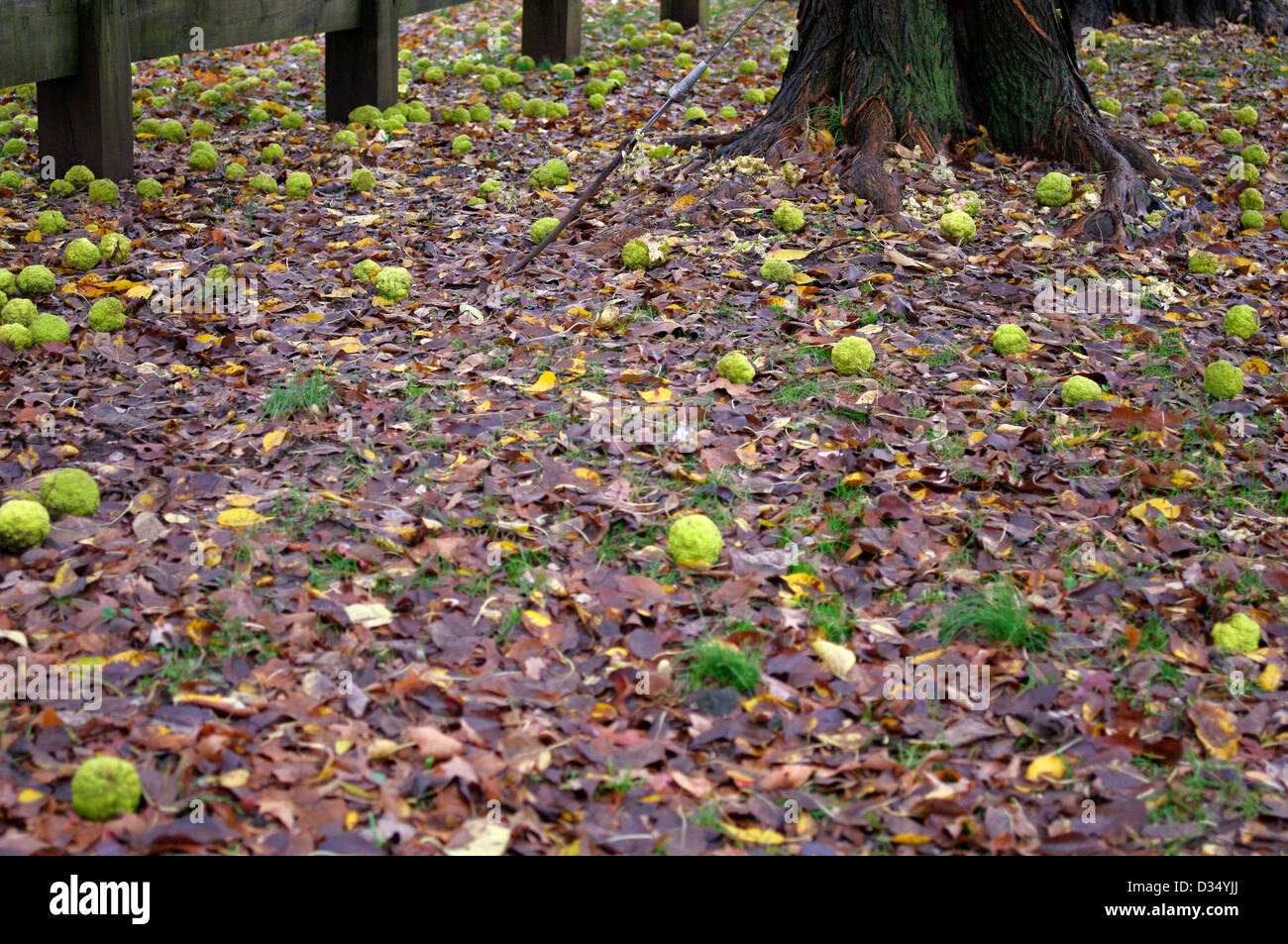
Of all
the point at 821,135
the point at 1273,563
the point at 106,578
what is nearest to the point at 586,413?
the point at 106,578

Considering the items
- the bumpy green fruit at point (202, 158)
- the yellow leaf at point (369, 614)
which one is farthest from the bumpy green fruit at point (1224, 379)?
the bumpy green fruit at point (202, 158)

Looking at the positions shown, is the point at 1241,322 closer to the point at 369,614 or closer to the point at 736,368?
the point at 736,368

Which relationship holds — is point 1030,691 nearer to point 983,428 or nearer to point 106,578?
point 983,428

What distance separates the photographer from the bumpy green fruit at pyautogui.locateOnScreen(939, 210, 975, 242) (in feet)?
19.6

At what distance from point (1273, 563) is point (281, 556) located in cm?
348

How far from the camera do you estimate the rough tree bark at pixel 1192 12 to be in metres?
11.3

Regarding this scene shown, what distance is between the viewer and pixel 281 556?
372 cm

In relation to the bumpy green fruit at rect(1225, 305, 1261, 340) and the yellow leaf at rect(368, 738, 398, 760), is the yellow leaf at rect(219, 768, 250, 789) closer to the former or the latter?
the yellow leaf at rect(368, 738, 398, 760)

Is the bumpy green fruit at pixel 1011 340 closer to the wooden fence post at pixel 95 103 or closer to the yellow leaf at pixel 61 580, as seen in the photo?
the yellow leaf at pixel 61 580

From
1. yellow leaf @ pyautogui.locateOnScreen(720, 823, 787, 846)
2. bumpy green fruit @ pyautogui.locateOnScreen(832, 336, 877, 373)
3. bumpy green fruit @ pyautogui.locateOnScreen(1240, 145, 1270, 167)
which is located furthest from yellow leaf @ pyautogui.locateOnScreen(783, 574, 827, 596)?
bumpy green fruit @ pyautogui.locateOnScreen(1240, 145, 1270, 167)

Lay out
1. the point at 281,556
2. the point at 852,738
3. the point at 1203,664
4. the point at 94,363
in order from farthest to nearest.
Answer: the point at 94,363, the point at 281,556, the point at 1203,664, the point at 852,738

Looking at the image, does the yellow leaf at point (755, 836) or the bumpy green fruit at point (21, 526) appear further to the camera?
the bumpy green fruit at point (21, 526)

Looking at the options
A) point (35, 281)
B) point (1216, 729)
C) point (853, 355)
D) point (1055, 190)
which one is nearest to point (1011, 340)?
point (853, 355)

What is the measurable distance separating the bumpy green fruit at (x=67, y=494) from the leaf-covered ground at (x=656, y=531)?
57 mm
